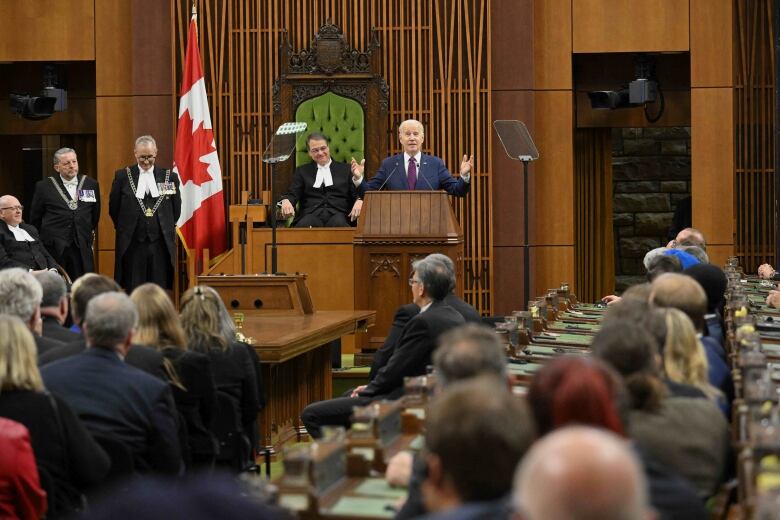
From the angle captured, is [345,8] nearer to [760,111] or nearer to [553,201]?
[553,201]

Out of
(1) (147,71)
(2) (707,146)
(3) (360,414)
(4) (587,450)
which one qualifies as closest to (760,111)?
(2) (707,146)

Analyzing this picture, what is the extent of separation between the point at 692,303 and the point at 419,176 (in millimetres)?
5681

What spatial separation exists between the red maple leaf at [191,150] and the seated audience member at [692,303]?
6.45 metres

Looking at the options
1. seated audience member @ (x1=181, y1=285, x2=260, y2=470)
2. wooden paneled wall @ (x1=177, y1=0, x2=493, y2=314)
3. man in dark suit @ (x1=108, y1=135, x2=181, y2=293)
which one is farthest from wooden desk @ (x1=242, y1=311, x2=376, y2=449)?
wooden paneled wall @ (x1=177, y1=0, x2=493, y2=314)

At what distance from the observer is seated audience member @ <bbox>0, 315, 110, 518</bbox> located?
12.0ft

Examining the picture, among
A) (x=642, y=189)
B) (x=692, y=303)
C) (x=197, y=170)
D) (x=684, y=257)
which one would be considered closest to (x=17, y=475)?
(x=692, y=303)

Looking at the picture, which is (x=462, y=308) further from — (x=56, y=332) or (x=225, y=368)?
(x=56, y=332)

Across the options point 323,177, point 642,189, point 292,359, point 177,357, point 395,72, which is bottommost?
point 292,359

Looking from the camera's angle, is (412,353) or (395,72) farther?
(395,72)

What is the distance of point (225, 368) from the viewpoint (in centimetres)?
536

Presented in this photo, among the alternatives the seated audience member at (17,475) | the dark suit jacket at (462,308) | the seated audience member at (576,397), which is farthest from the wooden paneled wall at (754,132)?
the seated audience member at (576,397)

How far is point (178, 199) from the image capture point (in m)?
11.2

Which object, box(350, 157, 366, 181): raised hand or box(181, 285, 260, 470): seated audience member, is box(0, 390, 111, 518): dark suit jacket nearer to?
box(181, 285, 260, 470): seated audience member

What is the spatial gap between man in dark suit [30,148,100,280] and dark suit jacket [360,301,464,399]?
5.68 meters
